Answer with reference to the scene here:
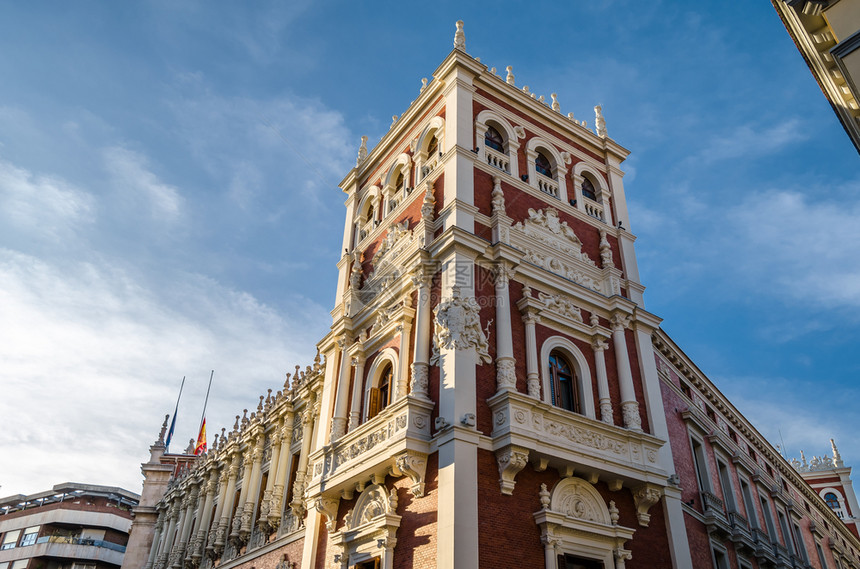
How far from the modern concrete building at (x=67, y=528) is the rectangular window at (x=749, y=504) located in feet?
204

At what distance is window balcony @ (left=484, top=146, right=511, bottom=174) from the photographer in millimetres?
24312

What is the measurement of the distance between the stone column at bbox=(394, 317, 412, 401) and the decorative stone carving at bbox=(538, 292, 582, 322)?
451 centimetres

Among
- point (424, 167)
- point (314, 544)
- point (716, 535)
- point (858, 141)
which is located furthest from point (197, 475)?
point (858, 141)

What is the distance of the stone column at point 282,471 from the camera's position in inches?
1165

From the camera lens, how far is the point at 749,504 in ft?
103

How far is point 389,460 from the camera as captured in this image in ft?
61.3

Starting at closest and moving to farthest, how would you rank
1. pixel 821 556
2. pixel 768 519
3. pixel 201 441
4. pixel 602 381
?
pixel 602 381
pixel 768 519
pixel 821 556
pixel 201 441

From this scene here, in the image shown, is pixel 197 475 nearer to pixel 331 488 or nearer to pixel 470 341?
pixel 331 488

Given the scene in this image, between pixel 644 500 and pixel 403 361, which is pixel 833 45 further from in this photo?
pixel 403 361

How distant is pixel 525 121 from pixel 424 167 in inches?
187

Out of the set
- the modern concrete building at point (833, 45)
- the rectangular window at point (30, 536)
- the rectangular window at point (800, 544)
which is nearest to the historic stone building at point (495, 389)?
the rectangular window at point (800, 544)

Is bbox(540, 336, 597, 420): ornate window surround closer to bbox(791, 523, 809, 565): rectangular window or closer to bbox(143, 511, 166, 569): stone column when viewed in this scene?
bbox(791, 523, 809, 565): rectangular window

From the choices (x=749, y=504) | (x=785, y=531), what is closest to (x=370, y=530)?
(x=749, y=504)

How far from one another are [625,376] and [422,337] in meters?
7.11
